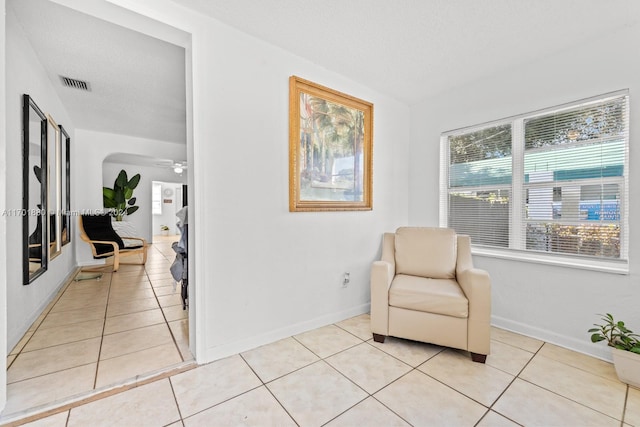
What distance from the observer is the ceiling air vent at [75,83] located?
2.92 meters

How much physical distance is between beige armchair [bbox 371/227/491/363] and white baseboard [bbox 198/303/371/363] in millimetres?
511

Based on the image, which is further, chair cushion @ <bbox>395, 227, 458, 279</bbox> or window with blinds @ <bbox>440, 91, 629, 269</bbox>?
chair cushion @ <bbox>395, 227, 458, 279</bbox>

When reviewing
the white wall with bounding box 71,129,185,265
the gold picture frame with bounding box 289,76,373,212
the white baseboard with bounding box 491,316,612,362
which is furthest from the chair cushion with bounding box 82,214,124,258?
the white baseboard with bounding box 491,316,612,362

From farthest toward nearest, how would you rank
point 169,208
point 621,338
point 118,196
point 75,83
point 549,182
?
point 169,208 → point 118,196 → point 75,83 → point 549,182 → point 621,338

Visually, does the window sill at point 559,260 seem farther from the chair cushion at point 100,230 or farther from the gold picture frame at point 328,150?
the chair cushion at point 100,230

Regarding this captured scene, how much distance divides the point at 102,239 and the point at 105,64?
3.23 meters

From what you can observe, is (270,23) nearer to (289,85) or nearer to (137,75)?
(289,85)

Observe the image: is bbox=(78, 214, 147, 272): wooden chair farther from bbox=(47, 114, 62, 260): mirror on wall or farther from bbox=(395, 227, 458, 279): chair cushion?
bbox=(395, 227, 458, 279): chair cushion

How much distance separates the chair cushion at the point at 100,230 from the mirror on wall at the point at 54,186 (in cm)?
109

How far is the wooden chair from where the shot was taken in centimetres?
447

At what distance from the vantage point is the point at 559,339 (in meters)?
2.22

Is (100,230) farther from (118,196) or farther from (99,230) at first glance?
(118,196)

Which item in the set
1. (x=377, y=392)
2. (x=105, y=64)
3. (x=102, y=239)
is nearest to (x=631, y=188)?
(x=377, y=392)

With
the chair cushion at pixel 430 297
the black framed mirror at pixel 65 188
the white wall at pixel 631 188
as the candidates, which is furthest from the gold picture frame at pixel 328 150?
the black framed mirror at pixel 65 188
